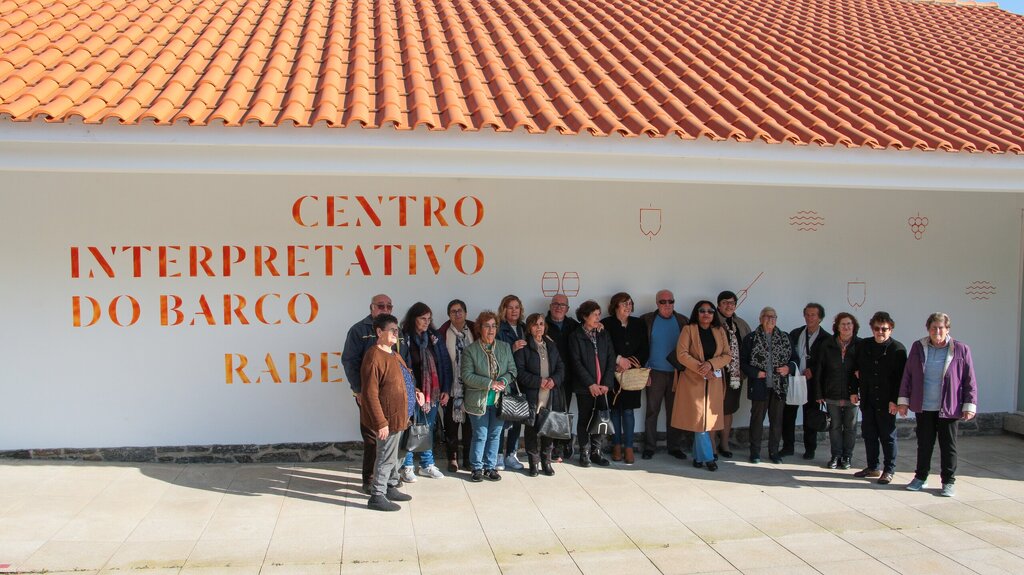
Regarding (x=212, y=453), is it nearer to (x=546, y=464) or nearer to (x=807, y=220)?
(x=546, y=464)

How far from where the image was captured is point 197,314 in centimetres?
717

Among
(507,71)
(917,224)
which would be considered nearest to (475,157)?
(507,71)

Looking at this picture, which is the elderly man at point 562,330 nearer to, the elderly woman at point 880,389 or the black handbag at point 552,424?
the black handbag at point 552,424

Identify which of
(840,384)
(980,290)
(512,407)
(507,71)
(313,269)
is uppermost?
(507,71)

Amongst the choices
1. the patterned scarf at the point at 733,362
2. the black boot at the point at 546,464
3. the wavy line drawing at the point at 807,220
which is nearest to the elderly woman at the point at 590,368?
the black boot at the point at 546,464

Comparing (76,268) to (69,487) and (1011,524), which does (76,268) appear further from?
(1011,524)

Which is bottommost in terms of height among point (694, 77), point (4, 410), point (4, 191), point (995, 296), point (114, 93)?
point (4, 410)

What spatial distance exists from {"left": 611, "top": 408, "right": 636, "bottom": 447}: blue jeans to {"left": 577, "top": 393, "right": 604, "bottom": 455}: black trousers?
24 centimetres

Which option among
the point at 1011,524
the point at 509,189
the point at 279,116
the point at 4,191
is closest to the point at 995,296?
the point at 1011,524

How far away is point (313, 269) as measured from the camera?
24.0 feet

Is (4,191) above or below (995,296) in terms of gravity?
above

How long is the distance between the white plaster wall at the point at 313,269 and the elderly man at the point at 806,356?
0.46 meters

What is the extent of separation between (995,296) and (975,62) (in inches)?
117

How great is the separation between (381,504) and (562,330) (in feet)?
7.98
